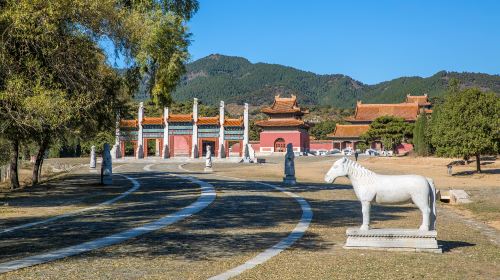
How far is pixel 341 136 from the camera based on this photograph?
8325 centimetres

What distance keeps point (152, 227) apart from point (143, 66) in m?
8.33

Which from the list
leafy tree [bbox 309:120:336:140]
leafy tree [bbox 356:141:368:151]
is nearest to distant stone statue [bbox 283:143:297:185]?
leafy tree [bbox 356:141:368:151]

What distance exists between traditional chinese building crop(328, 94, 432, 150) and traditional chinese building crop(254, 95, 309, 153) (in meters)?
8.17

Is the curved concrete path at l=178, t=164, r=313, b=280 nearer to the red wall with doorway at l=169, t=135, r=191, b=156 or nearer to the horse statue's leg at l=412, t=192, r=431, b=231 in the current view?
the horse statue's leg at l=412, t=192, r=431, b=231

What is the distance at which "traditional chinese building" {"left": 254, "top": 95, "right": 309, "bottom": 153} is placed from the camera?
76.6 m

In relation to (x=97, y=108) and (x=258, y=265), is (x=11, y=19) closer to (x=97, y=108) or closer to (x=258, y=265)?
(x=97, y=108)

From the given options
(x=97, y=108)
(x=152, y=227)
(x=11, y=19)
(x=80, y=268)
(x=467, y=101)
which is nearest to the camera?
(x=80, y=268)

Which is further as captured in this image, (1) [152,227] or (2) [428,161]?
(2) [428,161]

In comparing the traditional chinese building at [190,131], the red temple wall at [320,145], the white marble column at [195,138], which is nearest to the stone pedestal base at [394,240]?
the traditional chinese building at [190,131]

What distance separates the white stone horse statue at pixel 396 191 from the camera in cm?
783

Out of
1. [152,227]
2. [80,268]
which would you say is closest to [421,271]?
[80,268]

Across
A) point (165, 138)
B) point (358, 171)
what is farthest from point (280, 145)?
point (358, 171)

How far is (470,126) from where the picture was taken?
Result: 3441 cm

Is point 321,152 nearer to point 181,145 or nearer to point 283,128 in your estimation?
point 283,128
